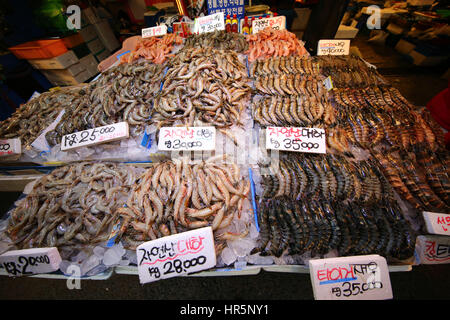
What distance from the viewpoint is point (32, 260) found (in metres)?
1.82

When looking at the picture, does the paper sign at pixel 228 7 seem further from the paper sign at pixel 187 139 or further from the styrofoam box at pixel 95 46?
the styrofoam box at pixel 95 46

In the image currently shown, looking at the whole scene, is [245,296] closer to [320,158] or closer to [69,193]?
[320,158]

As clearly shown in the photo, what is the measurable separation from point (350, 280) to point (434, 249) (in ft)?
3.49

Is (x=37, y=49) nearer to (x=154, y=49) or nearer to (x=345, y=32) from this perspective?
(x=154, y=49)

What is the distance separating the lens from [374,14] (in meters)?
6.96

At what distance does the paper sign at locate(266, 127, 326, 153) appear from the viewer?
2.18m

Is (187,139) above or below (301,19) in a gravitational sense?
above

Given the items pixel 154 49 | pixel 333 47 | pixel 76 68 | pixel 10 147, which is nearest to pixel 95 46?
pixel 76 68

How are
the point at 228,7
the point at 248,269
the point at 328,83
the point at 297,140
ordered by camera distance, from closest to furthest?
1. the point at 248,269
2. the point at 297,140
3. the point at 328,83
4. the point at 228,7

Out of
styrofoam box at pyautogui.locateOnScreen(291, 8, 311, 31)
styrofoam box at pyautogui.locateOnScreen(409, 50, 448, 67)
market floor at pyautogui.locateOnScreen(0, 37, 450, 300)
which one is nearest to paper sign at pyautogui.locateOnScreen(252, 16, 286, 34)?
styrofoam box at pyautogui.locateOnScreen(291, 8, 311, 31)

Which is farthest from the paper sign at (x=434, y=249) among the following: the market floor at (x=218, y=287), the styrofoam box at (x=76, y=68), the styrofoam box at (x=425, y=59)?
the styrofoam box at (x=76, y=68)

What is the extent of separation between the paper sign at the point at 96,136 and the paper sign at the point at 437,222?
3803 millimetres

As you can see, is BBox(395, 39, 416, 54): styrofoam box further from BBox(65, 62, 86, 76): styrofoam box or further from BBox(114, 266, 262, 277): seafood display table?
→ BBox(65, 62, 86, 76): styrofoam box

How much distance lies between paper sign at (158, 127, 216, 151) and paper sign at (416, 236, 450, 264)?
2.57 meters
